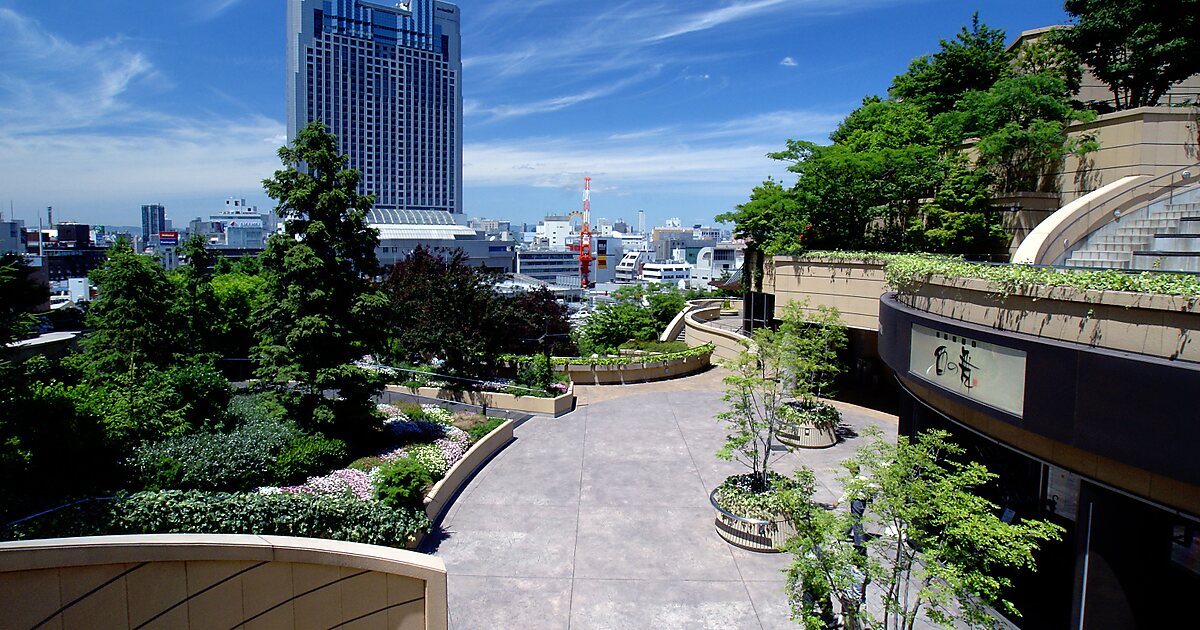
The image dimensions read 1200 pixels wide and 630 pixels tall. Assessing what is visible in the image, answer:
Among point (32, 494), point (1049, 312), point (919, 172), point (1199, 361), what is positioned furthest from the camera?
point (919, 172)

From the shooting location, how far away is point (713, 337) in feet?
115

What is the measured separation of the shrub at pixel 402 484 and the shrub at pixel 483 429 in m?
5.91

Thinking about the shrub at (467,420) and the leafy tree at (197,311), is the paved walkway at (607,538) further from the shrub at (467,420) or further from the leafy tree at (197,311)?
the leafy tree at (197,311)

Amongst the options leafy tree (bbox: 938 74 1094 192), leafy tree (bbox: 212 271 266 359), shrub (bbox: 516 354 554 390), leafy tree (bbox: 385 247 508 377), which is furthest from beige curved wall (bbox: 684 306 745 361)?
leafy tree (bbox: 212 271 266 359)

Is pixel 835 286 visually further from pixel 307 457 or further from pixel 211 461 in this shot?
pixel 211 461

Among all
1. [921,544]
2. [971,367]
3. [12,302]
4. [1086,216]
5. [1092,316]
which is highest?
[1086,216]

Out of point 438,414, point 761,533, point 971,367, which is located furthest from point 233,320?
point 971,367

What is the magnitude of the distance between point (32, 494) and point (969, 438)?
17.4 m

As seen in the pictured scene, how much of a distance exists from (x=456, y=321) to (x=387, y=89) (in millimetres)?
177422

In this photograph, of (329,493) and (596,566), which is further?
(329,493)

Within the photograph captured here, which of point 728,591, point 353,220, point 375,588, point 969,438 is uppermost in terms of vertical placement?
point 353,220

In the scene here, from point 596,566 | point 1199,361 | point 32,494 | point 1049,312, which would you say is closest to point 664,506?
point 596,566

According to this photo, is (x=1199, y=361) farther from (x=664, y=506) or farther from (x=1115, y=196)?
(x=664, y=506)

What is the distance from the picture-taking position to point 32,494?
11.6 m
